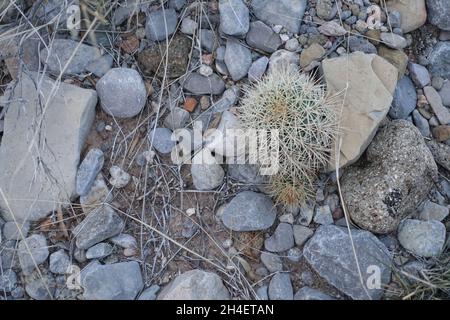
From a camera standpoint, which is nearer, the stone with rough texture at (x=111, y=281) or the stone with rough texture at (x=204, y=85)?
the stone with rough texture at (x=111, y=281)

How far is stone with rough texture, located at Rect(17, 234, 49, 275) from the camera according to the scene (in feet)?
8.87

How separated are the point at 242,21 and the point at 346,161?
0.94 m

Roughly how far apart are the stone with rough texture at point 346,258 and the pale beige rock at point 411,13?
121cm

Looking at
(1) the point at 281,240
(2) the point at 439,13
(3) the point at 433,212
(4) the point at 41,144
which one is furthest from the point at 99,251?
(2) the point at 439,13

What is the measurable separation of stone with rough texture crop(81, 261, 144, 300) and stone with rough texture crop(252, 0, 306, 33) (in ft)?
4.90

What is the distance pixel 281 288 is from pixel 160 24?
4.96ft

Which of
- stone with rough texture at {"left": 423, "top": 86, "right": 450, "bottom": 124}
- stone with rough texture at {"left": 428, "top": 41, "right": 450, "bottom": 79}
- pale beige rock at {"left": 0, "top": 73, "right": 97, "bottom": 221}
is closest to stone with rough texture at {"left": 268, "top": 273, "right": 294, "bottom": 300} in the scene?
pale beige rock at {"left": 0, "top": 73, "right": 97, "bottom": 221}

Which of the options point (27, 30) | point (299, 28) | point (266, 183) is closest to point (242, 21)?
point (299, 28)

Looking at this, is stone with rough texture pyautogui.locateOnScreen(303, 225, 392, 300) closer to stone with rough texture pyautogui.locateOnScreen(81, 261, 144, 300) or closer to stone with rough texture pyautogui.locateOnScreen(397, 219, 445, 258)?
stone with rough texture pyautogui.locateOnScreen(397, 219, 445, 258)

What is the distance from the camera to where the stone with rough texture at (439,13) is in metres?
3.02

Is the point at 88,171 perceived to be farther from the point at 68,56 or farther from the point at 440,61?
the point at 440,61

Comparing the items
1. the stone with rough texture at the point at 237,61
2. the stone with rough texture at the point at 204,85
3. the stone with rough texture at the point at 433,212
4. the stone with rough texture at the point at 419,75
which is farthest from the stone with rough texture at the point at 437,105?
the stone with rough texture at the point at 204,85

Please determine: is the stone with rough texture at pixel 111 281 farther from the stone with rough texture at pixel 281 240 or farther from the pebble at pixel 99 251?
the stone with rough texture at pixel 281 240

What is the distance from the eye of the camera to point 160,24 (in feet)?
9.82
